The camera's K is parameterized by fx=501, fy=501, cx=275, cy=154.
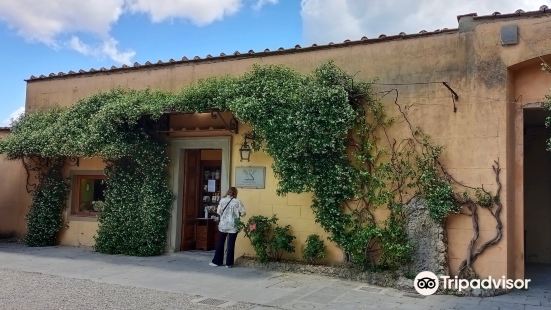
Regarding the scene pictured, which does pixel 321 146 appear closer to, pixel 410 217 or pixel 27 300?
pixel 410 217

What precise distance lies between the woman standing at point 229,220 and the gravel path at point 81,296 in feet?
7.26

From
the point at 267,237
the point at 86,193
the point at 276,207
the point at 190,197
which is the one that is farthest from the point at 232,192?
the point at 86,193

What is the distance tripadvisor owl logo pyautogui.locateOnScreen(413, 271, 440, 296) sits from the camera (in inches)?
302

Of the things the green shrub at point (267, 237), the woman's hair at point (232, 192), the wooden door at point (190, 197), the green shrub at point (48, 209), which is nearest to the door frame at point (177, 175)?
the wooden door at point (190, 197)

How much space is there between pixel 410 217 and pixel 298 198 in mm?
2146

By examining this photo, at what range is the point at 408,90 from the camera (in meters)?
8.66

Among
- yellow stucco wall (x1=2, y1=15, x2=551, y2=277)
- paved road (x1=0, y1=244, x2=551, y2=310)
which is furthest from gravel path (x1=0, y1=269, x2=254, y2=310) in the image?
yellow stucco wall (x1=2, y1=15, x2=551, y2=277)

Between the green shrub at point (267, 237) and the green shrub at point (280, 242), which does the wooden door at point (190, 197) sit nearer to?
the green shrub at point (267, 237)

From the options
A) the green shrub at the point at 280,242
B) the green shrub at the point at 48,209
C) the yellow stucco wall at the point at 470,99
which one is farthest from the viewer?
the green shrub at the point at 48,209

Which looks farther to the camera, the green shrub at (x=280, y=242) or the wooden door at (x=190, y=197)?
the wooden door at (x=190, y=197)

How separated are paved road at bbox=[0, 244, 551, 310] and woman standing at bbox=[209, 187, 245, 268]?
1.09ft

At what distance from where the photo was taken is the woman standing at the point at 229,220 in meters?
9.45

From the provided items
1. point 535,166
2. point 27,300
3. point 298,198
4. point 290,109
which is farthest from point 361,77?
point 27,300

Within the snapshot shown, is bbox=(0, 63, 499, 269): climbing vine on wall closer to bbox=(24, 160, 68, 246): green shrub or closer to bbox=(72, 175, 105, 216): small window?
bbox=(72, 175, 105, 216): small window
